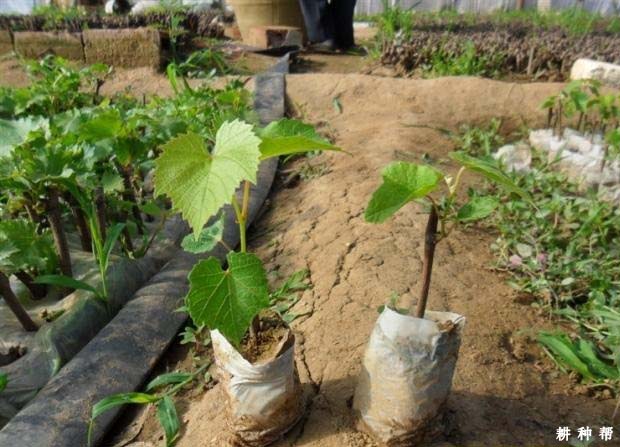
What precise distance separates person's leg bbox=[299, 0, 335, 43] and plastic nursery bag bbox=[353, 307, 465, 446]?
19.0 feet

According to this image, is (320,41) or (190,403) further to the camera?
(320,41)

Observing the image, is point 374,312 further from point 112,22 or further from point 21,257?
point 112,22

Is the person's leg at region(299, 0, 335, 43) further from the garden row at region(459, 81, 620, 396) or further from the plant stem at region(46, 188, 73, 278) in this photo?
the plant stem at region(46, 188, 73, 278)

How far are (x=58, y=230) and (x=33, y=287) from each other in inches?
11.4

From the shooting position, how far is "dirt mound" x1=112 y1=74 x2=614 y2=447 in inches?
55.7

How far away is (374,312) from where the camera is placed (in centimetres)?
178

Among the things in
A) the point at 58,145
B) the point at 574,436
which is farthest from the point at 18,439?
the point at 574,436

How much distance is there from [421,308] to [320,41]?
5.91 m

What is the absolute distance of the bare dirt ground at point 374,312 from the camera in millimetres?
1415

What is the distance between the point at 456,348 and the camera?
48.5 inches

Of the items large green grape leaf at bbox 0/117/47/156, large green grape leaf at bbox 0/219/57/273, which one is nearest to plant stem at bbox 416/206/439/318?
large green grape leaf at bbox 0/219/57/273

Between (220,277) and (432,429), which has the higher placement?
(220,277)

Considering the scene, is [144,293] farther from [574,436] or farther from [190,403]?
[574,436]

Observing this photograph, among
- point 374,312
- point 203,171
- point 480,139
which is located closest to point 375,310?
point 374,312
